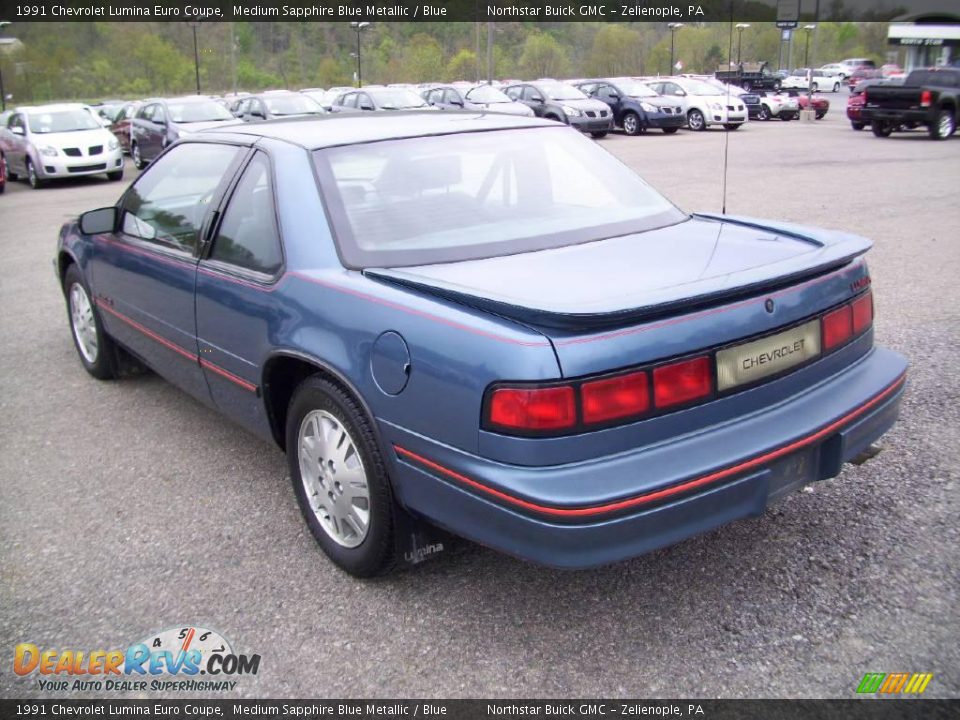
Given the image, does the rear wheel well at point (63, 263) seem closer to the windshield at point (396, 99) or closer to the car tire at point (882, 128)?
the windshield at point (396, 99)

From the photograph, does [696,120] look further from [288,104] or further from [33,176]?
[33,176]

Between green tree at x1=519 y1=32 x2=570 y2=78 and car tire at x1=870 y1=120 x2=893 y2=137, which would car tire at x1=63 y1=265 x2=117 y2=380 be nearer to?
car tire at x1=870 y1=120 x2=893 y2=137

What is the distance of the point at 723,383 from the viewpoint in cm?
266

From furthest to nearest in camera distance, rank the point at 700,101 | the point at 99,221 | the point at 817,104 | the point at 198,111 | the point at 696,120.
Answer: the point at 817,104 → the point at 696,120 → the point at 700,101 → the point at 198,111 → the point at 99,221

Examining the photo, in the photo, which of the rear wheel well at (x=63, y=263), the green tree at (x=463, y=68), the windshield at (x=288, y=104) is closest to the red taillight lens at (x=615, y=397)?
the rear wheel well at (x=63, y=263)

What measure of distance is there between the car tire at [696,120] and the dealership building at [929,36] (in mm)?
34548

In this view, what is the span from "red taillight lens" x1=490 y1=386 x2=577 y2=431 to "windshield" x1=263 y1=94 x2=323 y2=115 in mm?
20522

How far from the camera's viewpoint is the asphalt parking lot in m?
2.63

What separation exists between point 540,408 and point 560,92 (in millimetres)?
24777

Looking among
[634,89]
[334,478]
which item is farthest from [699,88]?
[334,478]

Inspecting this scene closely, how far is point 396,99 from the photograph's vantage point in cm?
2511

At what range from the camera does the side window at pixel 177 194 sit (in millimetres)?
3967

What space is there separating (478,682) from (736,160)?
17011 mm

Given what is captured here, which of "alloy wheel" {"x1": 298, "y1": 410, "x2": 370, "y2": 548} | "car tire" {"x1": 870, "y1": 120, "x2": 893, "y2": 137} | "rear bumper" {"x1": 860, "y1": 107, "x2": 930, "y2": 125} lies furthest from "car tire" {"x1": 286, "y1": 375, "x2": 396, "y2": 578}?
"car tire" {"x1": 870, "y1": 120, "x2": 893, "y2": 137}
